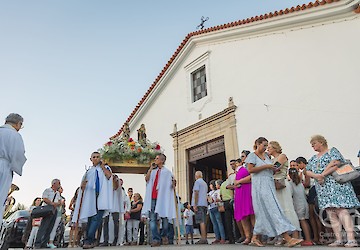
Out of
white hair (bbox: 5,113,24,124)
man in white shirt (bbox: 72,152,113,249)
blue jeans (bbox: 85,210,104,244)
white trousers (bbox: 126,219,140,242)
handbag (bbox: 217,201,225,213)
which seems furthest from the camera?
white trousers (bbox: 126,219,140,242)

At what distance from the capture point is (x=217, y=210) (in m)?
7.05

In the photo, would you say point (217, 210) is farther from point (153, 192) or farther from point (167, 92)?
point (167, 92)

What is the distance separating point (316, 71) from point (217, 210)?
4642 millimetres

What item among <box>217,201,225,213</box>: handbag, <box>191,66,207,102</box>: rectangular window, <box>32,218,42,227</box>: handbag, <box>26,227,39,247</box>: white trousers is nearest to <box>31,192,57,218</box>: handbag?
<box>32,218,42,227</box>: handbag

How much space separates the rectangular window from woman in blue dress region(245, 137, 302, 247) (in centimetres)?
773

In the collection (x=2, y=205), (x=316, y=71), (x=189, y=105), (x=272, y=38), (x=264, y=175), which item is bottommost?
(x=2, y=205)

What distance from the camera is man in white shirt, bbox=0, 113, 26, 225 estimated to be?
13.9 ft

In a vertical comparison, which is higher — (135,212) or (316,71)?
(316,71)

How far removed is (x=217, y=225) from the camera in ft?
23.1

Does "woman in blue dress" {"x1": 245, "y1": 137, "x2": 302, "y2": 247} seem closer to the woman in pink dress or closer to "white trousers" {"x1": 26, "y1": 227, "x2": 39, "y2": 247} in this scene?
the woman in pink dress

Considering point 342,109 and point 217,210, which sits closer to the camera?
point 217,210

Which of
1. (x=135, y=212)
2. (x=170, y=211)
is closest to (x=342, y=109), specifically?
(x=170, y=211)

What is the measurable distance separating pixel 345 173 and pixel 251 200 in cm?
149

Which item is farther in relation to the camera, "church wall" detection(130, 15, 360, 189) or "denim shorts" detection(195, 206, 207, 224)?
"church wall" detection(130, 15, 360, 189)
